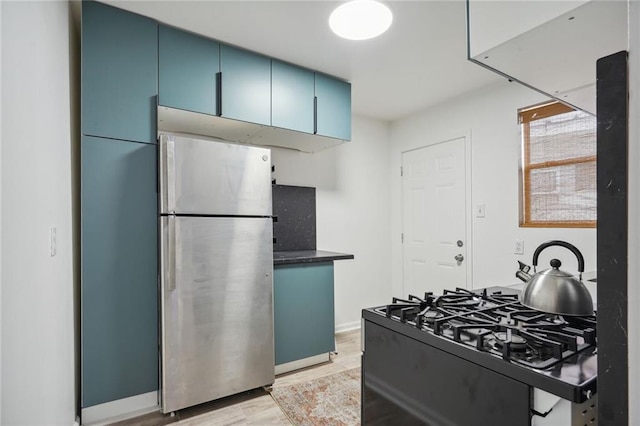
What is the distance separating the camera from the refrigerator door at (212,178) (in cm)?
201

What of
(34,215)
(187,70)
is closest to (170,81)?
(187,70)

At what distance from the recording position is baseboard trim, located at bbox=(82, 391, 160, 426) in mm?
1913

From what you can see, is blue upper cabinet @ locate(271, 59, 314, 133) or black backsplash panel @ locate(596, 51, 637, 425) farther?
blue upper cabinet @ locate(271, 59, 314, 133)

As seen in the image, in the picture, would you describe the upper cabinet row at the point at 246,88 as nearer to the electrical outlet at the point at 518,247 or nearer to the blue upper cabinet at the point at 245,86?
the blue upper cabinet at the point at 245,86

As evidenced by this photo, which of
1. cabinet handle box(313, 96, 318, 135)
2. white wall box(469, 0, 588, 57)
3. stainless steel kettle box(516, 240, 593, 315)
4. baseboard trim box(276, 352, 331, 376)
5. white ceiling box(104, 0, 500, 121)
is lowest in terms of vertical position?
baseboard trim box(276, 352, 331, 376)

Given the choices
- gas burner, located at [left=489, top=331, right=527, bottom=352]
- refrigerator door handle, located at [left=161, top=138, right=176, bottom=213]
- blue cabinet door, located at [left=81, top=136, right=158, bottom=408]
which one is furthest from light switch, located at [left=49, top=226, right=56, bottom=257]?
gas burner, located at [left=489, top=331, right=527, bottom=352]

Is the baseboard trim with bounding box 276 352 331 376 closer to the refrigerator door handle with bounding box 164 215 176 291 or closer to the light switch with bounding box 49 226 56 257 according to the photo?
the refrigerator door handle with bounding box 164 215 176 291

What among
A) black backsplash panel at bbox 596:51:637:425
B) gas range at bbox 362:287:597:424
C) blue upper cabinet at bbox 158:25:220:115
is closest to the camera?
black backsplash panel at bbox 596:51:637:425

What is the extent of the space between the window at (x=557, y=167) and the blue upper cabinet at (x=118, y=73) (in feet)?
9.44

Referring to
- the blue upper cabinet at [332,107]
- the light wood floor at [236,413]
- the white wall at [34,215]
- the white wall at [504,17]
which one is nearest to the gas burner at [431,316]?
the white wall at [504,17]

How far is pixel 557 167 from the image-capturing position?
2609mm

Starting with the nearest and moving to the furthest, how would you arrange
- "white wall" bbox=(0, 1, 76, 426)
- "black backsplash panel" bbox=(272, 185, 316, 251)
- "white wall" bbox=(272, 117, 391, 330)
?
"white wall" bbox=(0, 1, 76, 426), "black backsplash panel" bbox=(272, 185, 316, 251), "white wall" bbox=(272, 117, 391, 330)

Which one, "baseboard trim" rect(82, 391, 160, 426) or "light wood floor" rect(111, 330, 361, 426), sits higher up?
"baseboard trim" rect(82, 391, 160, 426)

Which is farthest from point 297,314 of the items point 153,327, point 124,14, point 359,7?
point 124,14
